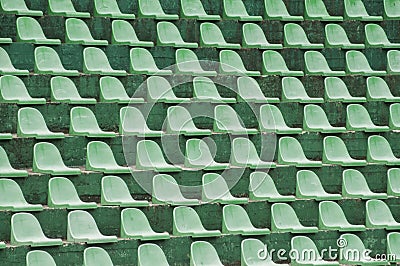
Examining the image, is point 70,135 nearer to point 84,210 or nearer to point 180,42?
point 84,210

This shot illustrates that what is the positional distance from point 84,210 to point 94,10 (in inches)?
46.2

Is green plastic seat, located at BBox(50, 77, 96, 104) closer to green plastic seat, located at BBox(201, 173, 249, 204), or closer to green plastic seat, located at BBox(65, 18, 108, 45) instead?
green plastic seat, located at BBox(65, 18, 108, 45)

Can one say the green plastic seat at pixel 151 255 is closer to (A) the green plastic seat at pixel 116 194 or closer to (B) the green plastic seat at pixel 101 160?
(A) the green plastic seat at pixel 116 194

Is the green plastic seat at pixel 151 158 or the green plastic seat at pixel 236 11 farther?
the green plastic seat at pixel 236 11

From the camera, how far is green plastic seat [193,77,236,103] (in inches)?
181

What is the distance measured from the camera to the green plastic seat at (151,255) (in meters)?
3.97

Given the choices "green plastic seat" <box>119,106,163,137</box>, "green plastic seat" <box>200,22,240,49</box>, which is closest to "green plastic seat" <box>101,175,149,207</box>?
"green plastic seat" <box>119,106,163,137</box>

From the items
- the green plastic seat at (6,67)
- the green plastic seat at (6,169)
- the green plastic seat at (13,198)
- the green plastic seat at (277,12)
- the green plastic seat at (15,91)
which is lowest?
the green plastic seat at (13,198)

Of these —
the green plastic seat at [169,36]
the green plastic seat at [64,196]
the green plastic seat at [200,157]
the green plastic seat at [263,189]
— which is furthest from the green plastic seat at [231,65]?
the green plastic seat at [64,196]

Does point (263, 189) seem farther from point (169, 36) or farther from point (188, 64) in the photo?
point (169, 36)

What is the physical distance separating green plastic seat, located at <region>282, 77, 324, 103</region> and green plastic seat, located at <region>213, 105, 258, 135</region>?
0.31 metres

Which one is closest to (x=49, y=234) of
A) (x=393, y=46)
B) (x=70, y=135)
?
(x=70, y=135)

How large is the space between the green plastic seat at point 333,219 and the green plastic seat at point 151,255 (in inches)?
33.3

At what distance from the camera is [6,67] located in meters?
4.30
